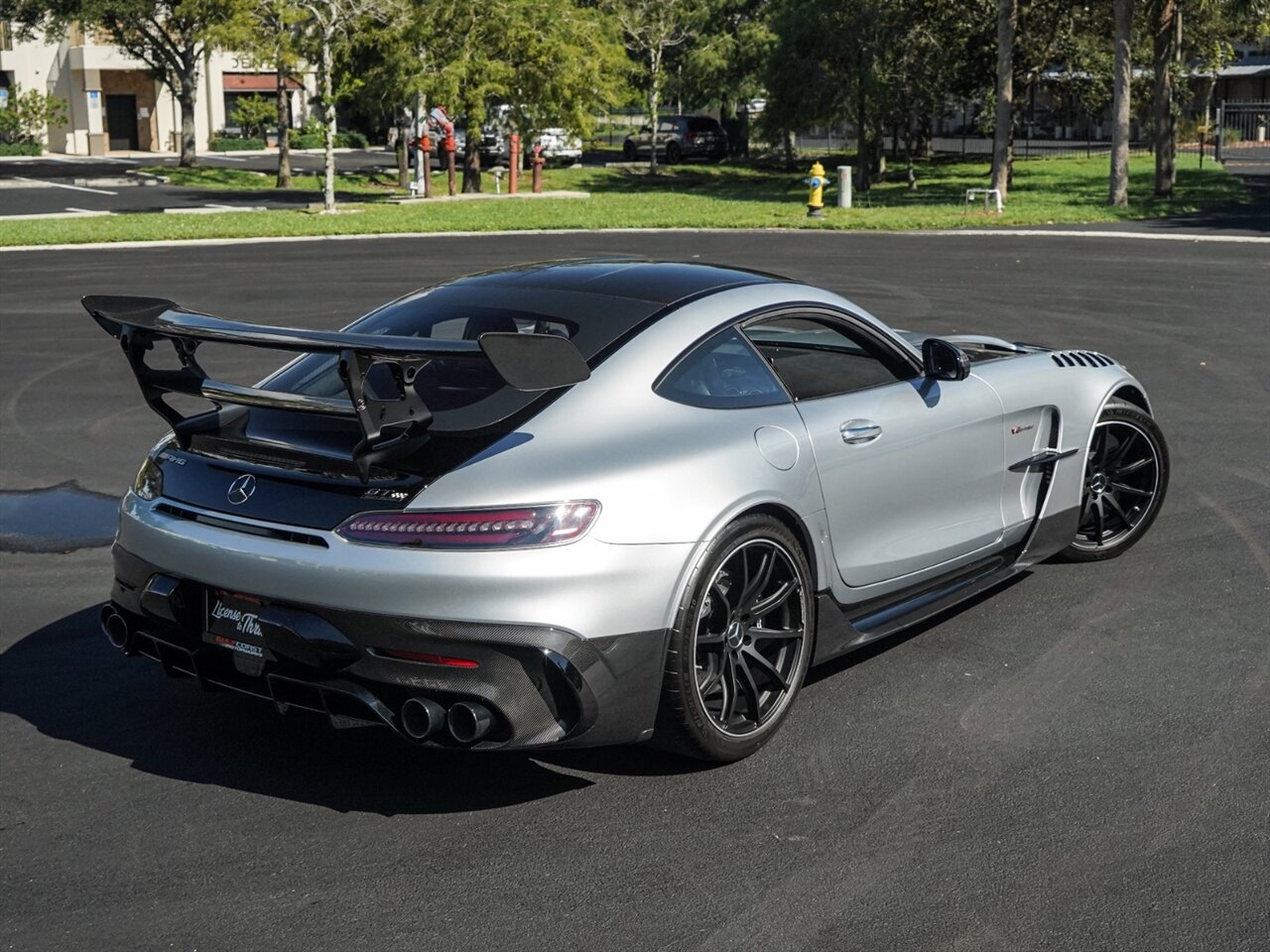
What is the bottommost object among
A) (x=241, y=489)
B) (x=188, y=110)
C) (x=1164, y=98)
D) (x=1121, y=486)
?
(x=1121, y=486)

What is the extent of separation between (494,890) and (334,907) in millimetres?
417

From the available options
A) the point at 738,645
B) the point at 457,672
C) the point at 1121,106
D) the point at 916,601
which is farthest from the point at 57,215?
the point at 457,672

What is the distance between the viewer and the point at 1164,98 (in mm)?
35531

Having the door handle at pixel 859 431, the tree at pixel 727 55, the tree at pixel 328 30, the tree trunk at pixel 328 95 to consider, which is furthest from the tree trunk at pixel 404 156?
the door handle at pixel 859 431

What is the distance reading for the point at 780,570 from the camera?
16.6 feet

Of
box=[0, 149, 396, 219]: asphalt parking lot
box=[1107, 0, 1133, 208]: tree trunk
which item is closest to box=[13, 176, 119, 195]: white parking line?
box=[0, 149, 396, 219]: asphalt parking lot

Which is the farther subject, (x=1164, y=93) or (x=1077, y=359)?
(x=1164, y=93)

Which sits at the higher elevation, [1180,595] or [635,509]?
[635,509]

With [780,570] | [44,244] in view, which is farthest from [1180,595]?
[44,244]

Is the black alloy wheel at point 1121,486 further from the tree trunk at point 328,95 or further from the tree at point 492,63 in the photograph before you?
the tree at point 492,63

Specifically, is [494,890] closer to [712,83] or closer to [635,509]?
[635,509]

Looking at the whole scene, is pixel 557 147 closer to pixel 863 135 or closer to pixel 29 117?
pixel 863 135

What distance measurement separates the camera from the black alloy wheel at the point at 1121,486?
706 cm

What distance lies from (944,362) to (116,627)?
307 cm
